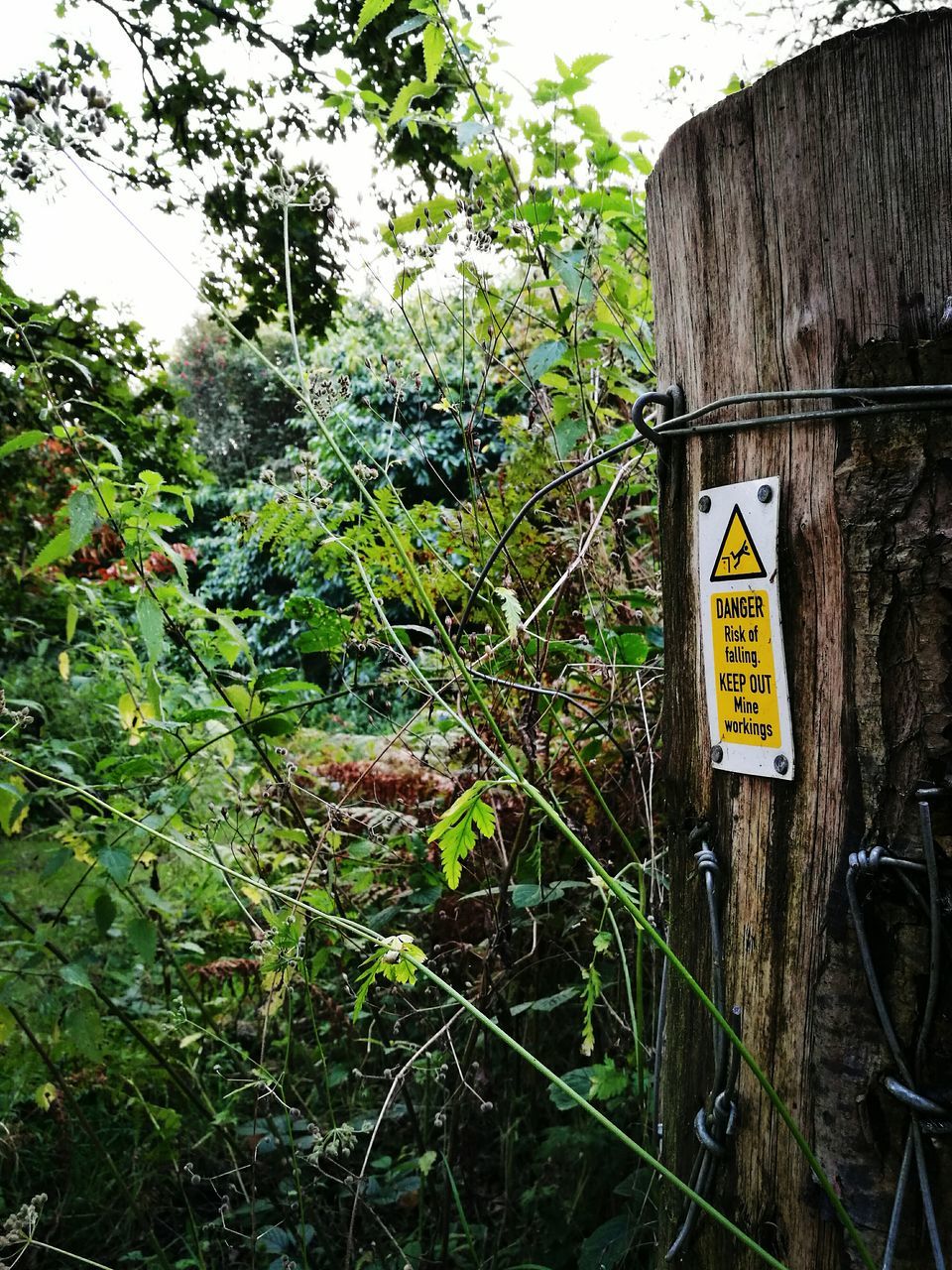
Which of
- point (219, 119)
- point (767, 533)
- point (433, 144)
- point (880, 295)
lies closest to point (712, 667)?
point (767, 533)

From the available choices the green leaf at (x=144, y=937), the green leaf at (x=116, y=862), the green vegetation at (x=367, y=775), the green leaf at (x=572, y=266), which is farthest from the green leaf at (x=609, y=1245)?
the green leaf at (x=572, y=266)

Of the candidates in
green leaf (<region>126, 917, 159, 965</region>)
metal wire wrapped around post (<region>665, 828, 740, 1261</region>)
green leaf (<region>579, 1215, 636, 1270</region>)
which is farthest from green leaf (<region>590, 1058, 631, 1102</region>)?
green leaf (<region>126, 917, 159, 965</region>)

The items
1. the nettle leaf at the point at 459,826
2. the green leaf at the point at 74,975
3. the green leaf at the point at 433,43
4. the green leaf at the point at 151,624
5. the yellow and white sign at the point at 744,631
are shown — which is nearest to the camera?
the yellow and white sign at the point at 744,631

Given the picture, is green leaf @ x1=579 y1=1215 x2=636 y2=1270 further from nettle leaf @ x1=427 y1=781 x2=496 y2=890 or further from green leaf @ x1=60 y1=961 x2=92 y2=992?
green leaf @ x1=60 y1=961 x2=92 y2=992

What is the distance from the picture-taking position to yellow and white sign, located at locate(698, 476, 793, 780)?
1.08 metres

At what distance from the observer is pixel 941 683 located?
0.96 metres

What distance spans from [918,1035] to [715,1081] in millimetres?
305

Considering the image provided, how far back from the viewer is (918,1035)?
0.97 metres

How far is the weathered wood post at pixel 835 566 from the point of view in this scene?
957 mm

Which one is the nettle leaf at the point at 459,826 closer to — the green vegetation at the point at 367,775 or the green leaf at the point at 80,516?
the green vegetation at the point at 367,775

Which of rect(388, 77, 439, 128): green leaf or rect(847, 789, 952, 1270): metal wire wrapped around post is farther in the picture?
rect(388, 77, 439, 128): green leaf

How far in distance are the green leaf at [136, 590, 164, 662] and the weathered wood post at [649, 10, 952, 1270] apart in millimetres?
1269

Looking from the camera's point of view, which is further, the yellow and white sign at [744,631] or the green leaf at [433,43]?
the green leaf at [433,43]

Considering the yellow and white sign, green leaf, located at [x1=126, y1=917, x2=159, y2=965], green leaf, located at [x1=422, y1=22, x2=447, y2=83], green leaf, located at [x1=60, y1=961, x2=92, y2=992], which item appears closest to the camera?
the yellow and white sign
